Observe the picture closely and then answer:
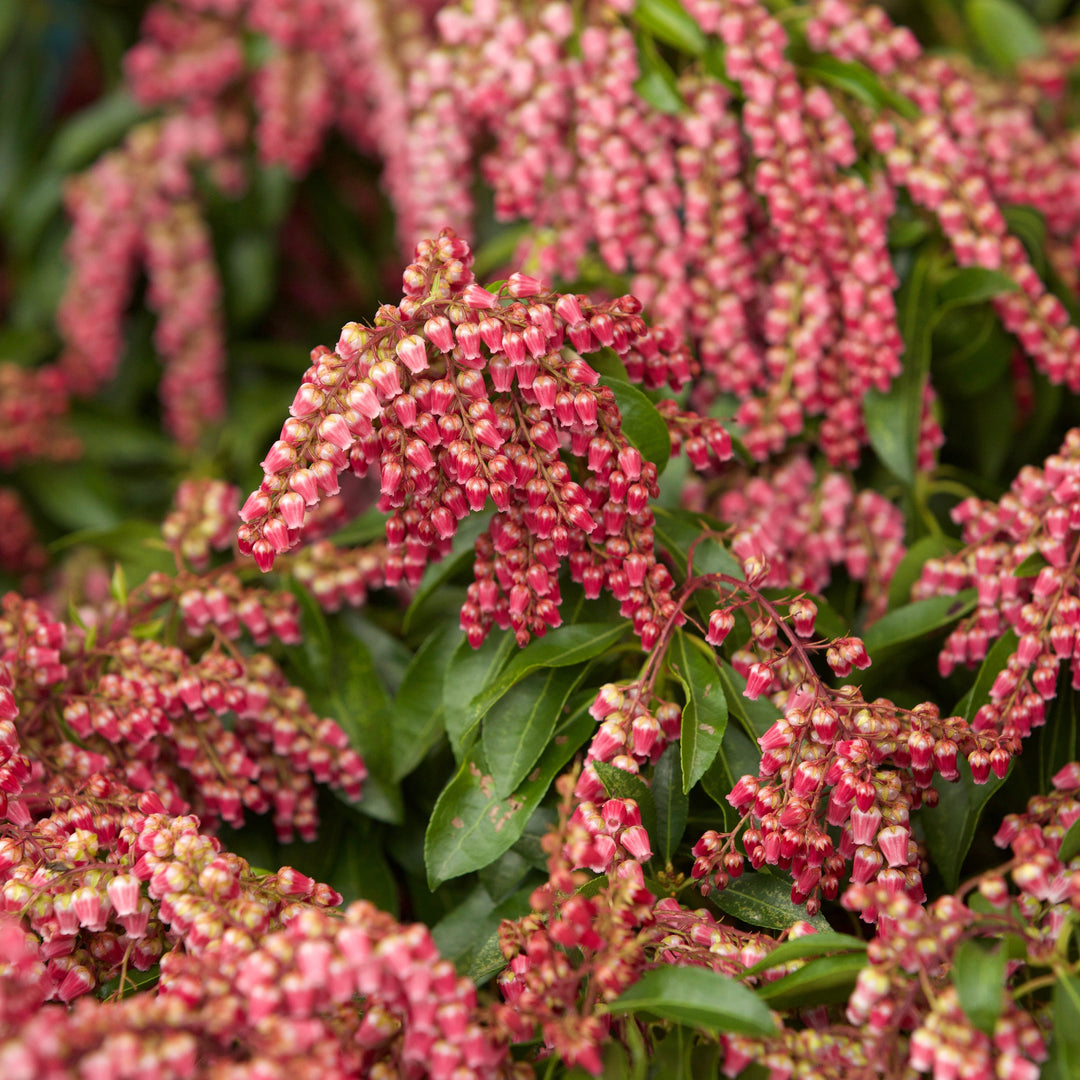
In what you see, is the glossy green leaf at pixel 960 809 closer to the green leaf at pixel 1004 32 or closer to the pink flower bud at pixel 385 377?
the pink flower bud at pixel 385 377

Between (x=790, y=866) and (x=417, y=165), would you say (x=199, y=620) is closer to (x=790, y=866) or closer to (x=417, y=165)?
(x=790, y=866)

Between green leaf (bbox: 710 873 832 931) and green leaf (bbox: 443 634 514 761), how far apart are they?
0.26 m

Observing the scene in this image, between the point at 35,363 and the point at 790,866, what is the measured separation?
171 centimetres

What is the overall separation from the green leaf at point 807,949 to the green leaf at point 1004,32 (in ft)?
4.67

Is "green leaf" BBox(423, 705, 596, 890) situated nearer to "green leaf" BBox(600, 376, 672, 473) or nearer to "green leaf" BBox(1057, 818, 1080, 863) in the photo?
"green leaf" BBox(600, 376, 672, 473)

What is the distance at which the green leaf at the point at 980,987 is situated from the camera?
66 cm

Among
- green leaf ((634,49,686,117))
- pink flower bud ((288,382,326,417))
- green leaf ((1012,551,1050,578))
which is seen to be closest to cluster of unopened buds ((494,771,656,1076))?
pink flower bud ((288,382,326,417))

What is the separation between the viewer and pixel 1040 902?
779 millimetres

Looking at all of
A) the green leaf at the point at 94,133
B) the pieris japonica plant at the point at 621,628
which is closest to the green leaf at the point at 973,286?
the pieris japonica plant at the point at 621,628

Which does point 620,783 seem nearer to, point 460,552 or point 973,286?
point 460,552

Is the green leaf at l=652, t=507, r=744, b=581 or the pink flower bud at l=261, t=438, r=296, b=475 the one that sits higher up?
the green leaf at l=652, t=507, r=744, b=581

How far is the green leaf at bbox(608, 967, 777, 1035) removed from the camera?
2.22 feet

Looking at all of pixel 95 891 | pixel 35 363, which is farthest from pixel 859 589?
pixel 35 363

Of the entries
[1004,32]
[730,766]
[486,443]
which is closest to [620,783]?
[730,766]
